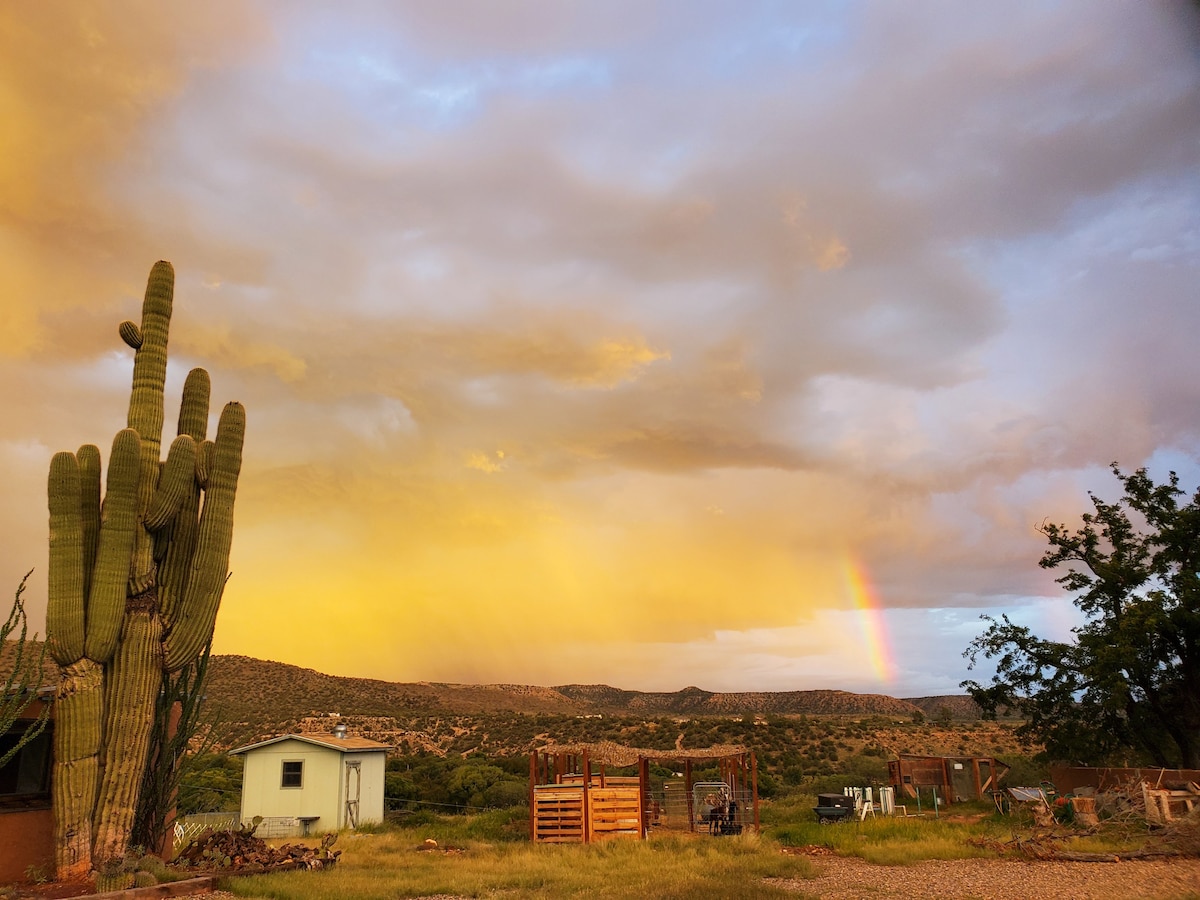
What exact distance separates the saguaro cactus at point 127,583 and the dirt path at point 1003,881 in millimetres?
12412

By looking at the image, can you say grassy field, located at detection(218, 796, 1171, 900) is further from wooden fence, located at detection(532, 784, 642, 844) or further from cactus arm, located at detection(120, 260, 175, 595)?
cactus arm, located at detection(120, 260, 175, 595)

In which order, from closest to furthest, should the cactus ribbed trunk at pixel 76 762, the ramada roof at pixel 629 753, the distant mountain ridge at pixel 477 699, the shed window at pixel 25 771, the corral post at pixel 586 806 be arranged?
the cactus ribbed trunk at pixel 76 762 < the shed window at pixel 25 771 < the corral post at pixel 586 806 < the ramada roof at pixel 629 753 < the distant mountain ridge at pixel 477 699

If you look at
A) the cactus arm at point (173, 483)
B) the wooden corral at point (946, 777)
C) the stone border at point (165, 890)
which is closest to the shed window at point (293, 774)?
the stone border at point (165, 890)

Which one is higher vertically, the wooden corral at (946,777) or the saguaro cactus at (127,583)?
the saguaro cactus at (127,583)

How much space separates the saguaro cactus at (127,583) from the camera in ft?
48.2

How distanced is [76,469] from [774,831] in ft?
65.2

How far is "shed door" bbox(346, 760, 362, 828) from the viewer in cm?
2954

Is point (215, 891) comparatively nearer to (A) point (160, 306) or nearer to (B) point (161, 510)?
(B) point (161, 510)

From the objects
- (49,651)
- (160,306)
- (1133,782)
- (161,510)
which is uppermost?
(160,306)

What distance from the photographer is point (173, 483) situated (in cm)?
1634

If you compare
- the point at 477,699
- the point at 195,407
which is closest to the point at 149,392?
the point at 195,407

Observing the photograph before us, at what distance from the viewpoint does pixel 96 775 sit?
14.8 metres

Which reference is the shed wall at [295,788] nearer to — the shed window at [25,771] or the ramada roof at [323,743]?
A: the ramada roof at [323,743]

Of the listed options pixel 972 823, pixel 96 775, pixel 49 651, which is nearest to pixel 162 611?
pixel 49 651
